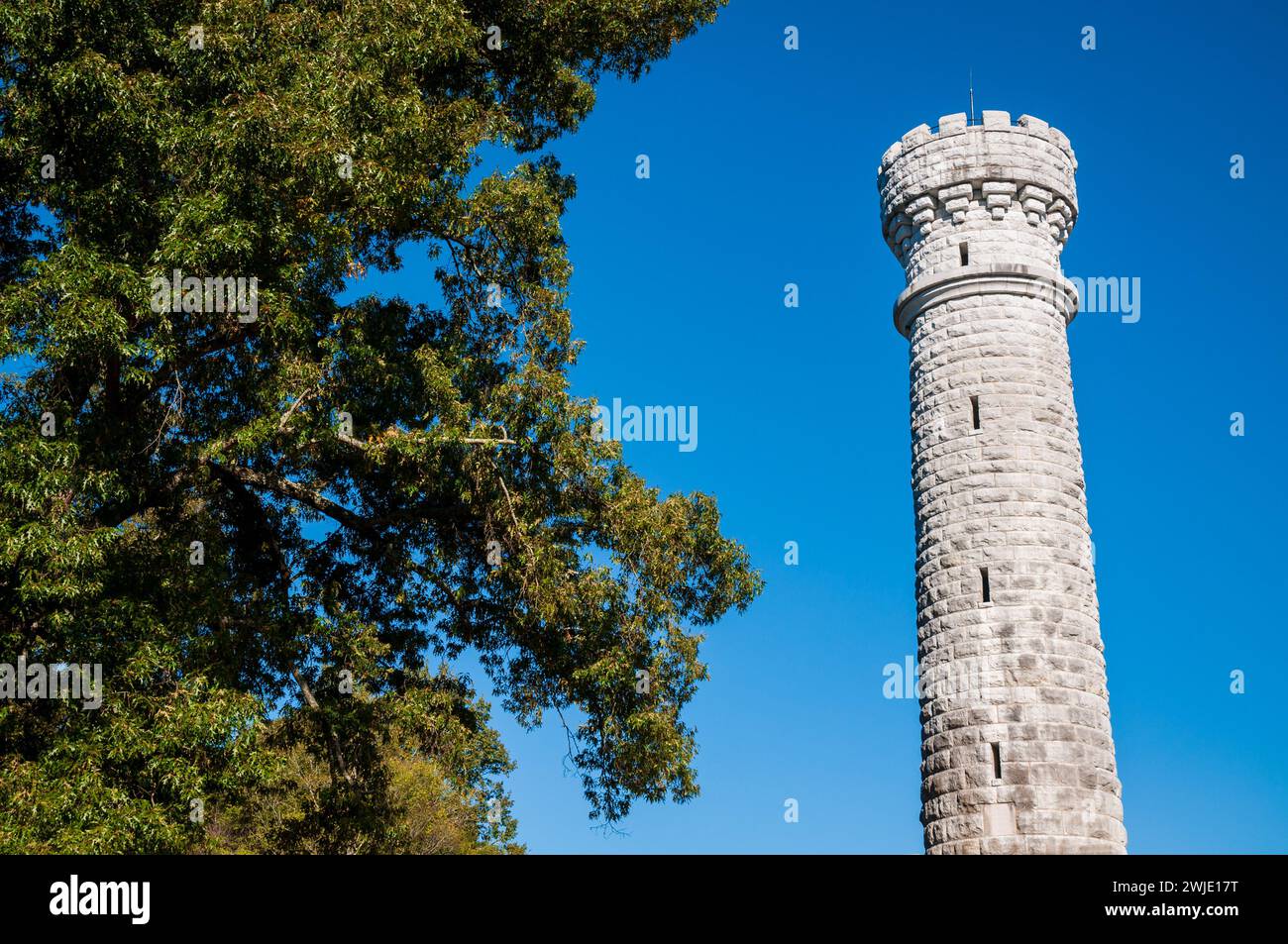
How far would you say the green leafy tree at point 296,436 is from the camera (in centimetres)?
1247

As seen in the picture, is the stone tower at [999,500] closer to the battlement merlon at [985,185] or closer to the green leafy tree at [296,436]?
the battlement merlon at [985,185]

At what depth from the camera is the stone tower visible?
16.8 m

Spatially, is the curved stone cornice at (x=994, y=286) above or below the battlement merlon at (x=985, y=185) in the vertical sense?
below

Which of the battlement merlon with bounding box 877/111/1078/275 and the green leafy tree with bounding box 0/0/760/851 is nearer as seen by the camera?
the green leafy tree with bounding box 0/0/760/851

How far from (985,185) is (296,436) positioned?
36.3ft

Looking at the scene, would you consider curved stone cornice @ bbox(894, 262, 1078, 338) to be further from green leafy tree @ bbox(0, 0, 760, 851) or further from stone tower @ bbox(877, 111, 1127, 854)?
green leafy tree @ bbox(0, 0, 760, 851)

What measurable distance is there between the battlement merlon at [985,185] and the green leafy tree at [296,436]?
4572mm

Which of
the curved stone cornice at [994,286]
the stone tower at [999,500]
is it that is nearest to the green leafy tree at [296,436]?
the stone tower at [999,500]

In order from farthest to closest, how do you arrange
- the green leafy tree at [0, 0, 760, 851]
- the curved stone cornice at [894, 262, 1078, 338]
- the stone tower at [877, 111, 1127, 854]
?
the curved stone cornice at [894, 262, 1078, 338] < the stone tower at [877, 111, 1127, 854] < the green leafy tree at [0, 0, 760, 851]

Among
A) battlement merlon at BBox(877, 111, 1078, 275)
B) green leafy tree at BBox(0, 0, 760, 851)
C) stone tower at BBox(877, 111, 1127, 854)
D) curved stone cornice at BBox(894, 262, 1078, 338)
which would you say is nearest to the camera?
green leafy tree at BBox(0, 0, 760, 851)

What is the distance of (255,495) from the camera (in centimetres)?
1688

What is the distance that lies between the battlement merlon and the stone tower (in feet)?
0.10

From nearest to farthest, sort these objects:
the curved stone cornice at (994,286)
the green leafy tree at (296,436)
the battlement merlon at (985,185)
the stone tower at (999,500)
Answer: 1. the green leafy tree at (296,436)
2. the stone tower at (999,500)
3. the curved stone cornice at (994,286)
4. the battlement merlon at (985,185)

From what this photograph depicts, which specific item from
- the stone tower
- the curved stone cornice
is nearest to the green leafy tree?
the stone tower
